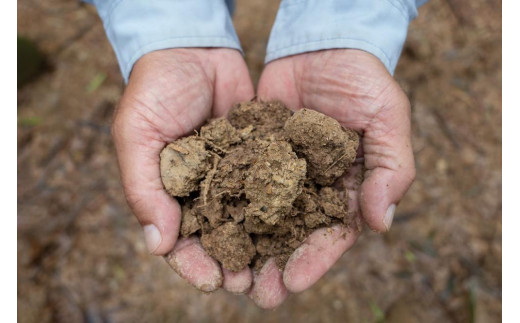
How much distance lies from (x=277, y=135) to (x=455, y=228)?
203 cm

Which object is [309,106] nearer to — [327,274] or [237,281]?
[237,281]

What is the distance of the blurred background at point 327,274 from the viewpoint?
3.12 metres

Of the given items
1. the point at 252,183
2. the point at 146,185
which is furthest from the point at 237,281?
the point at 146,185

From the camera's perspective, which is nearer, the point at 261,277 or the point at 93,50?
the point at 261,277

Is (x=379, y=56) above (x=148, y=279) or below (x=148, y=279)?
above

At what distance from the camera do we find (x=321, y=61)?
2.27m

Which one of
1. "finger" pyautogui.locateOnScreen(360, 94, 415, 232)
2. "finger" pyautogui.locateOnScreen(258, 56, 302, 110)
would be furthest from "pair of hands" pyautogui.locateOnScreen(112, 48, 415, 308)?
"finger" pyautogui.locateOnScreen(258, 56, 302, 110)

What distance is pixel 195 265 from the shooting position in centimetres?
199

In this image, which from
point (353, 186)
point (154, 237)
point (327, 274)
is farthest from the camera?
point (327, 274)

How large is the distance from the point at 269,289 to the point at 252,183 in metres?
0.53

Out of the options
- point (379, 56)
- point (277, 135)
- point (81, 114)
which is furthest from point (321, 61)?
point (81, 114)

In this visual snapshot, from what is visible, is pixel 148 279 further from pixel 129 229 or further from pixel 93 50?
pixel 93 50

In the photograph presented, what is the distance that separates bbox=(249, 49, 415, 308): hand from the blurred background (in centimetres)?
127

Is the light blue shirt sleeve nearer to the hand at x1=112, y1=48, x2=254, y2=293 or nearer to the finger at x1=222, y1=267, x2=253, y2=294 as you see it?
the hand at x1=112, y1=48, x2=254, y2=293
